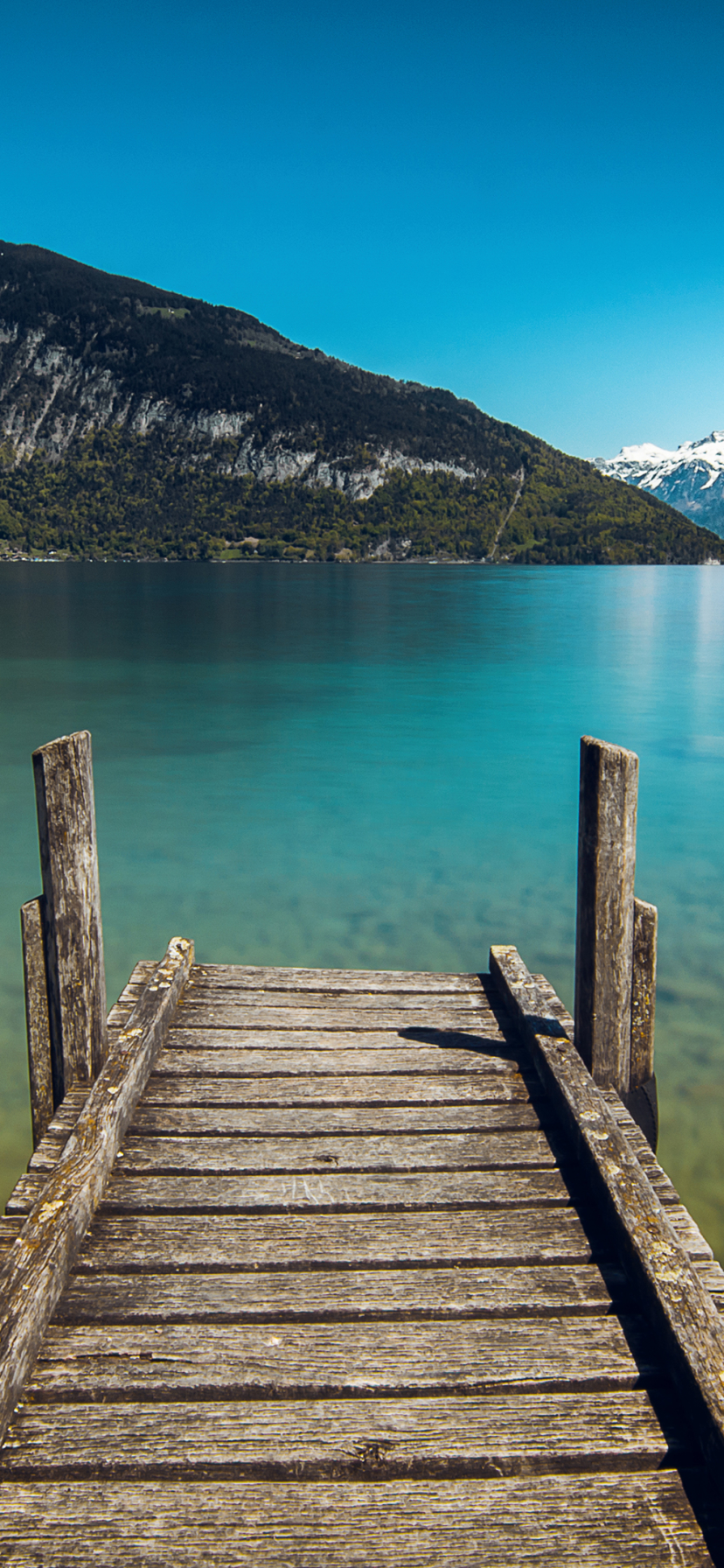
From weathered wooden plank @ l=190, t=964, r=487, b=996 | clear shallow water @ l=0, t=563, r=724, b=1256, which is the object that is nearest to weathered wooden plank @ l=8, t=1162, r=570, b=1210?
weathered wooden plank @ l=190, t=964, r=487, b=996

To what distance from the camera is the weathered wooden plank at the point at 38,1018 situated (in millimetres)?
4008

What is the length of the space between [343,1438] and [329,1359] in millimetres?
261

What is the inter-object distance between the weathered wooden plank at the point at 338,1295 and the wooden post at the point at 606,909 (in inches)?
50.2

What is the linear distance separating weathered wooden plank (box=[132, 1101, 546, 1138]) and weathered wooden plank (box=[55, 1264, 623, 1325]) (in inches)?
33.9

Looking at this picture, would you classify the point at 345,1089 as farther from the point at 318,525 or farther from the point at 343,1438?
the point at 318,525

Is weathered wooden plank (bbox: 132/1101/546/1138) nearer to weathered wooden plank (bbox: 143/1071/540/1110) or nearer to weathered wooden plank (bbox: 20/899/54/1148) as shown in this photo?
weathered wooden plank (bbox: 143/1071/540/1110)

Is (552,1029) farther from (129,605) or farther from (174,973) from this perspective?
(129,605)

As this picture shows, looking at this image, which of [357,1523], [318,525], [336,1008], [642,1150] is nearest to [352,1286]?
[357,1523]

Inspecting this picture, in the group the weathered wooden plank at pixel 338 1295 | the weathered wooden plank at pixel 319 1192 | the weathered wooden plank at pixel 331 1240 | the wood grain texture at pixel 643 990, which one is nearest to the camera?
the weathered wooden plank at pixel 338 1295

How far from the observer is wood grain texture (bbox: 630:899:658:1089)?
4359 mm

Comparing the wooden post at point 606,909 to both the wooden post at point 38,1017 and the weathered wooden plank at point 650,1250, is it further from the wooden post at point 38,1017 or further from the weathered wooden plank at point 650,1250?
the wooden post at point 38,1017

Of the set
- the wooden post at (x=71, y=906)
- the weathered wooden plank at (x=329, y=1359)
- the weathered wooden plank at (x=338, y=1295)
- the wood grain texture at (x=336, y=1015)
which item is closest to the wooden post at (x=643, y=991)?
the wood grain texture at (x=336, y=1015)

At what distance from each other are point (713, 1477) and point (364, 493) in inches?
8145

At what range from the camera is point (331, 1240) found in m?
3.17
